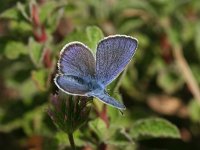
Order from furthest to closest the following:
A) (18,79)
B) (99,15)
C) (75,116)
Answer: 1. (99,15)
2. (18,79)
3. (75,116)

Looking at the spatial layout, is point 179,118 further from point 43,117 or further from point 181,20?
point 43,117

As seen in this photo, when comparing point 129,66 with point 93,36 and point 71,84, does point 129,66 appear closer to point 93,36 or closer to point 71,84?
point 93,36

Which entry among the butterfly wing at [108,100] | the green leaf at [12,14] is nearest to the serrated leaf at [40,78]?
the green leaf at [12,14]

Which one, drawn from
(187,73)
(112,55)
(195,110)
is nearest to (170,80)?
(187,73)

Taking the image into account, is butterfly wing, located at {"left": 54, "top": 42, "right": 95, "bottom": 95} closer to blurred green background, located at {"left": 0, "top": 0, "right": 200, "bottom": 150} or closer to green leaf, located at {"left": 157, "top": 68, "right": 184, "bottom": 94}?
blurred green background, located at {"left": 0, "top": 0, "right": 200, "bottom": 150}

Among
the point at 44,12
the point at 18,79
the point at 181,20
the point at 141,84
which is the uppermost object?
the point at 44,12

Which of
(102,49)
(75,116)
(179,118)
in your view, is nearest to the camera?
(102,49)

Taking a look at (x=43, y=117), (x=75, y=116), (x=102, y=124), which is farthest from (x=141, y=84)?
(x=75, y=116)
